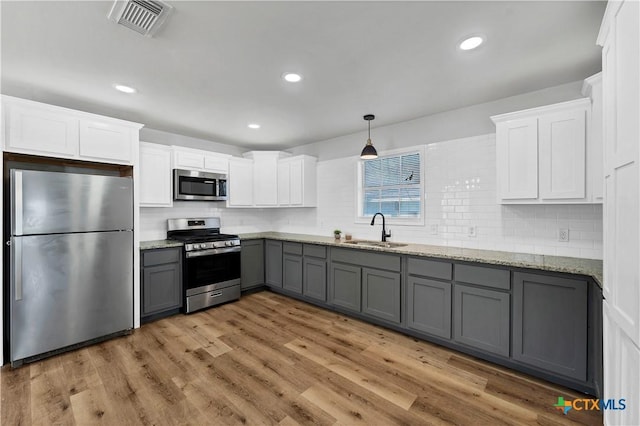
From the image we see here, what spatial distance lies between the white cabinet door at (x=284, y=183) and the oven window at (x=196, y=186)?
3.66 ft

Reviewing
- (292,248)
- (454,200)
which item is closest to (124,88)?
(292,248)

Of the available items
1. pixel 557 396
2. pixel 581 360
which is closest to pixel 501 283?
pixel 581 360

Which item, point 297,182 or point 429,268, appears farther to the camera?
point 297,182

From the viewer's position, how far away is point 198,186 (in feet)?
13.8

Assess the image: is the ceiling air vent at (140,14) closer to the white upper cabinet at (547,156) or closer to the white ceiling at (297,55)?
the white ceiling at (297,55)

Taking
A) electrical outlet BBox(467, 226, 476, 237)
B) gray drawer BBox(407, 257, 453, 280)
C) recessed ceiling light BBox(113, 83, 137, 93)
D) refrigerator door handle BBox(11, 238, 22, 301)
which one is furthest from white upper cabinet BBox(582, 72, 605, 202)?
refrigerator door handle BBox(11, 238, 22, 301)

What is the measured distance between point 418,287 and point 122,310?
128 inches

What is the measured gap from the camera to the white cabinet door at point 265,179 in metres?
4.98

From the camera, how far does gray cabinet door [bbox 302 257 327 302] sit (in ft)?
12.8

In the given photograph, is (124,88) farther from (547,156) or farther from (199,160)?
(547,156)

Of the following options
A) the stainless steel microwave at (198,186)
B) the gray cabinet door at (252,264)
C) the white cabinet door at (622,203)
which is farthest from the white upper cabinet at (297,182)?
the white cabinet door at (622,203)

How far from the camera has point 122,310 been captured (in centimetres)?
310

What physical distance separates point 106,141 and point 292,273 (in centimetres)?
286

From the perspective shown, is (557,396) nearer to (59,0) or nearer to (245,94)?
(245,94)
